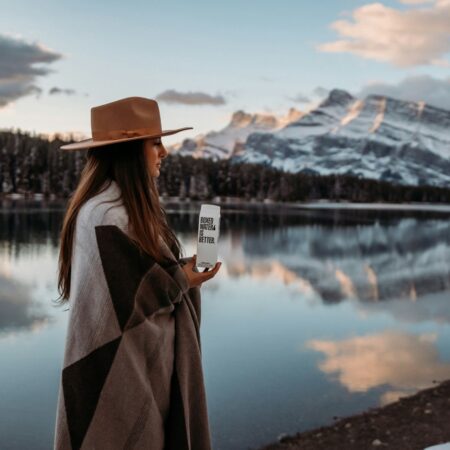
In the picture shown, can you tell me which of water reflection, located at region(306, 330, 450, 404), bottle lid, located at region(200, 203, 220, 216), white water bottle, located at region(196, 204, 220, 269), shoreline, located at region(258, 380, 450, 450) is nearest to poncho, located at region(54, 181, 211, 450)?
white water bottle, located at region(196, 204, 220, 269)

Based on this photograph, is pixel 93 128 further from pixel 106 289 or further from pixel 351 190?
pixel 351 190

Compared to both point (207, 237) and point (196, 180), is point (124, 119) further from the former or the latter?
point (196, 180)

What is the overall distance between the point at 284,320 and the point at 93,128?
46.3 feet

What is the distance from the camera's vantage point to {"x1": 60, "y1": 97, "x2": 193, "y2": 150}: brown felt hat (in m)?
2.71

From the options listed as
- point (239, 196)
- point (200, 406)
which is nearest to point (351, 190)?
point (239, 196)

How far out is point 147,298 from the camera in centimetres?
255

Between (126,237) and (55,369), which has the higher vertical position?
(126,237)

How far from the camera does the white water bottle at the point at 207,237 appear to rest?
274 centimetres

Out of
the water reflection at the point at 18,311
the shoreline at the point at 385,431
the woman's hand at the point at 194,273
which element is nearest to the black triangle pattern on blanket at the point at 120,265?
the woman's hand at the point at 194,273

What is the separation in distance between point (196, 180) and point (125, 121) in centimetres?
13013

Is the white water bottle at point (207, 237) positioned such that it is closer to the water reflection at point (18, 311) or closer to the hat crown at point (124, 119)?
the hat crown at point (124, 119)

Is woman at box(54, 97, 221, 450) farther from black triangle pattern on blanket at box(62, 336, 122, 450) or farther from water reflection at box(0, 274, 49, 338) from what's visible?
water reflection at box(0, 274, 49, 338)

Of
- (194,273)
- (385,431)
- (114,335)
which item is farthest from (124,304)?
(385,431)

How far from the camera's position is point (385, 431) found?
8.10 m
